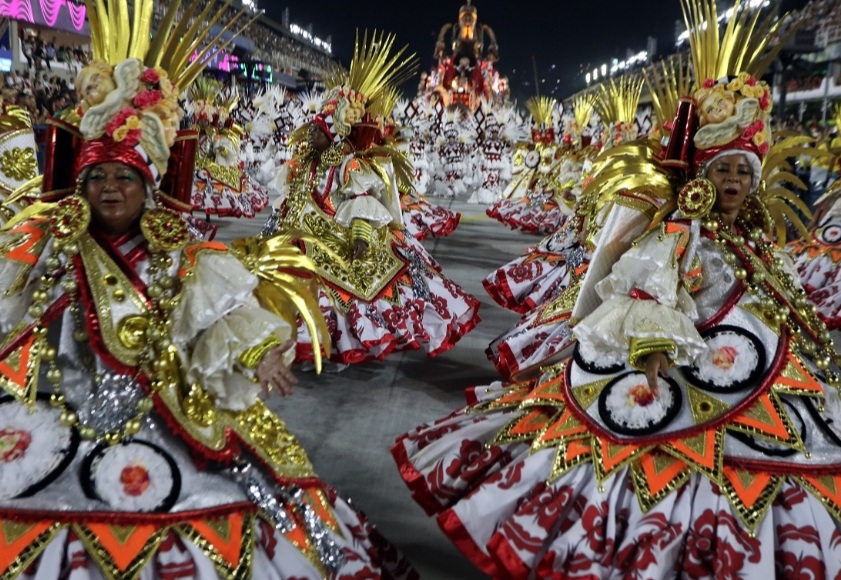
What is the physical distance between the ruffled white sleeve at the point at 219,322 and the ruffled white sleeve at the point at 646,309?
0.98 metres

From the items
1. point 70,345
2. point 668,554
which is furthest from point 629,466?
point 70,345

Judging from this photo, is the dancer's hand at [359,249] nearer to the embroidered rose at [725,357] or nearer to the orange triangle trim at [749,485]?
the embroidered rose at [725,357]

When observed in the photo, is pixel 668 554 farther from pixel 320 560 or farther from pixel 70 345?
pixel 70 345

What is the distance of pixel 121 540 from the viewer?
5.80ft

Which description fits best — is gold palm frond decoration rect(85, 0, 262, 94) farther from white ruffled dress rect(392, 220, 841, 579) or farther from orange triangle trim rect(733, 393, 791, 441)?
orange triangle trim rect(733, 393, 791, 441)

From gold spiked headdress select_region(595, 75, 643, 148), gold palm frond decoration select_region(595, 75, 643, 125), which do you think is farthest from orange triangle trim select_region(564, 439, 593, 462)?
gold palm frond decoration select_region(595, 75, 643, 125)

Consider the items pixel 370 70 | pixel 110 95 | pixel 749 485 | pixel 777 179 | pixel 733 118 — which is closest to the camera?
pixel 110 95

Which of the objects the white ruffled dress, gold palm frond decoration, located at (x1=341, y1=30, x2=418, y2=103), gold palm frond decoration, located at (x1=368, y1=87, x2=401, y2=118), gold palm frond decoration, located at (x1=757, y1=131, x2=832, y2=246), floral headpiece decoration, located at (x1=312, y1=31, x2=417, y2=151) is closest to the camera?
the white ruffled dress

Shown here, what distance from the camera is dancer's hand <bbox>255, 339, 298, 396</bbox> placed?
2004mm

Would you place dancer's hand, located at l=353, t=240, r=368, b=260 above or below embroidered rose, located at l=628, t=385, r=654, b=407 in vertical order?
below

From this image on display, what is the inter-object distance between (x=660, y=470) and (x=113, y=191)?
1.74 metres

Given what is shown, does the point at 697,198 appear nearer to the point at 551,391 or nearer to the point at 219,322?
the point at 551,391

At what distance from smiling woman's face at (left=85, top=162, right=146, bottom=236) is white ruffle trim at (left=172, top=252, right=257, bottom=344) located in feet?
0.80

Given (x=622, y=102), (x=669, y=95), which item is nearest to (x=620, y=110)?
(x=622, y=102)
